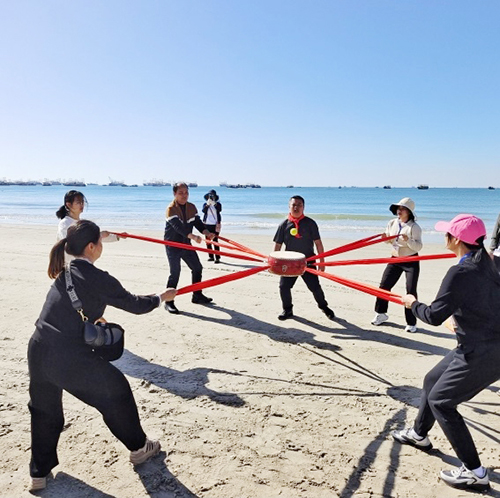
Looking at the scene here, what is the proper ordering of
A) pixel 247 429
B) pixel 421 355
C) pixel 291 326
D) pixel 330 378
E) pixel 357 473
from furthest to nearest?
pixel 291 326 → pixel 421 355 → pixel 330 378 → pixel 247 429 → pixel 357 473

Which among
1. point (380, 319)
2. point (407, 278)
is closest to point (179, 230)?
point (380, 319)

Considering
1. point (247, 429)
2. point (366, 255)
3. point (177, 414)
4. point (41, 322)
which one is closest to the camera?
point (41, 322)

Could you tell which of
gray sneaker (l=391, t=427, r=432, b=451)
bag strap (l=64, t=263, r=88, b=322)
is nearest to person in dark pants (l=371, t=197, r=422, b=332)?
gray sneaker (l=391, t=427, r=432, b=451)

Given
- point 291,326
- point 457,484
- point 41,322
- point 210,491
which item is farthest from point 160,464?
point 291,326

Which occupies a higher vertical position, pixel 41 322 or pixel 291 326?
pixel 41 322

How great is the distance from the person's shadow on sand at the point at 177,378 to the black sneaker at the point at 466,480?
174 cm

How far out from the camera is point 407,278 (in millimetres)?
5648

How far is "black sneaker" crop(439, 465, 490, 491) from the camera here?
2618 mm

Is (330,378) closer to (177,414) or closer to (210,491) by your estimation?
(177,414)

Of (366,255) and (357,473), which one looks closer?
(357,473)

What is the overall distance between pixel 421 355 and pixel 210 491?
3180 millimetres

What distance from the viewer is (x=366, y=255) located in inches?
452

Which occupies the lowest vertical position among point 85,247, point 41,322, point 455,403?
point 455,403

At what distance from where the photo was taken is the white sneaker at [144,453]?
9.34 ft
